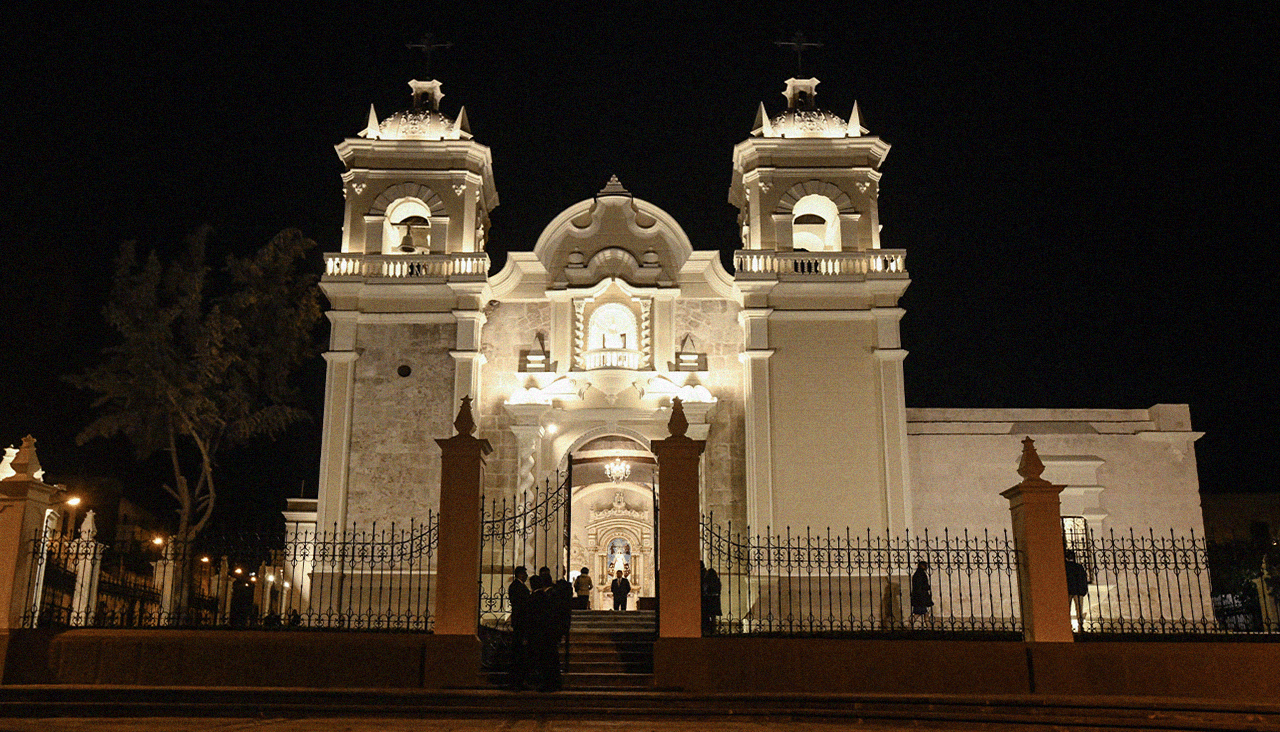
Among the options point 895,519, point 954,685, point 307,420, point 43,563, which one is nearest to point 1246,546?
point 954,685

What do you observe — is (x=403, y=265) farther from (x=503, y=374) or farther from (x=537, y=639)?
(x=537, y=639)

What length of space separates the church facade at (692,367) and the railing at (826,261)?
4 centimetres

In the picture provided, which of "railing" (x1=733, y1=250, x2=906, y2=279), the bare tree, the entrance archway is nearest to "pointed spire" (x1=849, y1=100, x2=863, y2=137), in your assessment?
"railing" (x1=733, y1=250, x2=906, y2=279)

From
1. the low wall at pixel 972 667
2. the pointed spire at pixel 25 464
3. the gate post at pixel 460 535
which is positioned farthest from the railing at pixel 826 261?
the pointed spire at pixel 25 464

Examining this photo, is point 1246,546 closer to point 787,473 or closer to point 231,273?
point 787,473

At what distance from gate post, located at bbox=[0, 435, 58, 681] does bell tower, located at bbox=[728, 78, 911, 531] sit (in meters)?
12.2

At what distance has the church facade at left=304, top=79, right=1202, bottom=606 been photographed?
21844 mm

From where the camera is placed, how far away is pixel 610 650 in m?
15.3

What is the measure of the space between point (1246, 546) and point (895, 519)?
322 inches

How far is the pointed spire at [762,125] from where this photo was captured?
953 inches

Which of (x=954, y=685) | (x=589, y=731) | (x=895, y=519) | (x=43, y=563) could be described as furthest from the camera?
(x=895, y=519)

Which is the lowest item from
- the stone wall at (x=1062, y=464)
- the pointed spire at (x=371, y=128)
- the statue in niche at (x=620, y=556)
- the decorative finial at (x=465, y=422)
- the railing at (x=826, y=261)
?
the statue in niche at (x=620, y=556)

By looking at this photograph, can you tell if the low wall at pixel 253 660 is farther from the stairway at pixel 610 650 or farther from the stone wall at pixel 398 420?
the stone wall at pixel 398 420

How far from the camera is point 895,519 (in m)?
21.4
